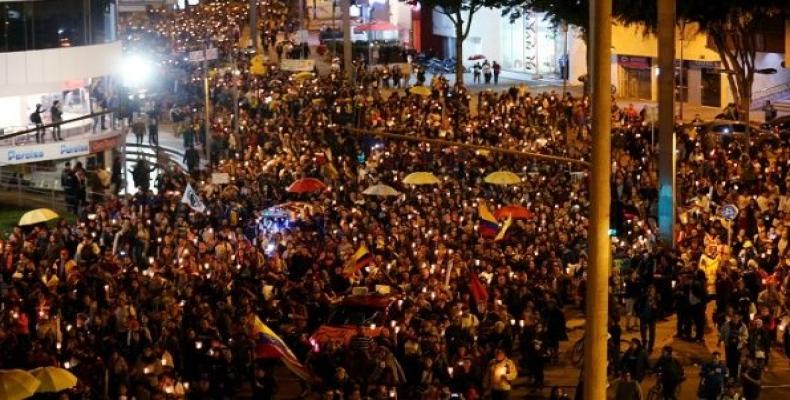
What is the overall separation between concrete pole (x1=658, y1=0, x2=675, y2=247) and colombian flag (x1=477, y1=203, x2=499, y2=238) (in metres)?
3.55

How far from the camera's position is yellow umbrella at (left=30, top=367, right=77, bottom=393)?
17.5 meters

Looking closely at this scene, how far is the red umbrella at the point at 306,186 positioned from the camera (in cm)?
3294

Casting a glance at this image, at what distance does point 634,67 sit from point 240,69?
17398 millimetres

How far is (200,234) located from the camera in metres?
29.0

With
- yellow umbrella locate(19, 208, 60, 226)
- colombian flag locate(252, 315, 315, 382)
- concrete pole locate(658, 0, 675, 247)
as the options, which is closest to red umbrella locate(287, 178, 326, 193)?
yellow umbrella locate(19, 208, 60, 226)

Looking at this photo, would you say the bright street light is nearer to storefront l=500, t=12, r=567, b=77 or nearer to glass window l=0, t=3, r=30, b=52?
glass window l=0, t=3, r=30, b=52

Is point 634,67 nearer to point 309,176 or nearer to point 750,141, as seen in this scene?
point 750,141

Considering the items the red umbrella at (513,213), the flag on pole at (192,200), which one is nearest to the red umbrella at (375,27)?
the flag on pole at (192,200)

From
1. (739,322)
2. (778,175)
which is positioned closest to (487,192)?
(778,175)

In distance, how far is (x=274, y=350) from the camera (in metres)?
20.6

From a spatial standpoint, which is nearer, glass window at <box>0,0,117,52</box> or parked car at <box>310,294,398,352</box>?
parked car at <box>310,294,398,352</box>

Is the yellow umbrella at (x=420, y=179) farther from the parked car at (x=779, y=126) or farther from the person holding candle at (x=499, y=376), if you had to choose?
the parked car at (x=779, y=126)

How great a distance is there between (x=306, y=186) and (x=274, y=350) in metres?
12.6

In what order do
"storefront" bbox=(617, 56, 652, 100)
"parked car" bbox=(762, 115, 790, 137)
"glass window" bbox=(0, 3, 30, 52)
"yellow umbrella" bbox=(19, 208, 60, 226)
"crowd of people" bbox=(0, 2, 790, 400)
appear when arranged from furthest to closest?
1. "storefront" bbox=(617, 56, 652, 100)
2. "parked car" bbox=(762, 115, 790, 137)
3. "glass window" bbox=(0, 3, 30, 52)
4. "yellow umbrella" bbox=(19, 208, 60, 226)
5. "crowd of people" bbox=(0, 2, 790, 400)
